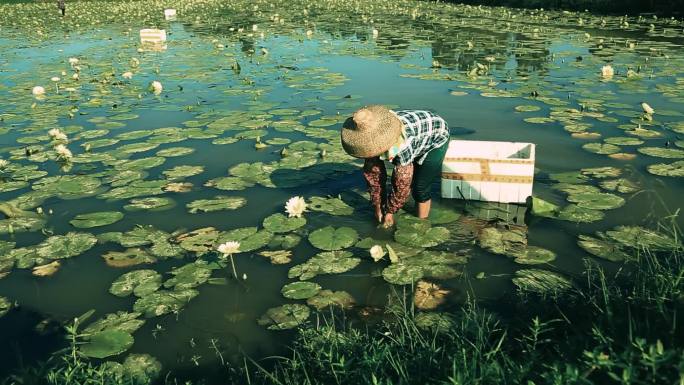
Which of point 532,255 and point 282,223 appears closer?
point 532,255

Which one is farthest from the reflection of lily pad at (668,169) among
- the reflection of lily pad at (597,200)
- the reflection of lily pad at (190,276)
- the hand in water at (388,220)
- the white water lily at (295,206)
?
the reflection of lily pad at (190,276)

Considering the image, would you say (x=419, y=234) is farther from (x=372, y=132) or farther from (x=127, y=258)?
(x=127, y=258)

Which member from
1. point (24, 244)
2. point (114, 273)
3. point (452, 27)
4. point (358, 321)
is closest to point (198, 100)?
point (24, 244)

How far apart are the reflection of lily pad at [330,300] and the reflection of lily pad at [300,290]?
→ 0.03 meters

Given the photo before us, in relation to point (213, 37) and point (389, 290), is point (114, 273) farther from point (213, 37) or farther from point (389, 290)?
point (213, 37)

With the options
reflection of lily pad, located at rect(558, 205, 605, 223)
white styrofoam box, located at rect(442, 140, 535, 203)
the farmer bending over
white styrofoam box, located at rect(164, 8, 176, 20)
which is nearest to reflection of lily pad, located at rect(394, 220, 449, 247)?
the farmer bending over

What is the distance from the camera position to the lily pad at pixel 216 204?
4074mm

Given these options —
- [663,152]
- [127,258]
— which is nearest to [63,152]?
[127,258]

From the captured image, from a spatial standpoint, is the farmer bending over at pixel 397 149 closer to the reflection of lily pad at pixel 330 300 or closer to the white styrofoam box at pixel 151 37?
the reflection of lily pad at pixel 330 300

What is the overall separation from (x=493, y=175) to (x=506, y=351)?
1.84 m

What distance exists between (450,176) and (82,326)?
2902mm

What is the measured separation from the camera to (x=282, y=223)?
3.77m

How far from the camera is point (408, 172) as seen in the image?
356 cm

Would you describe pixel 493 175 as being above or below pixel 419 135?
below
